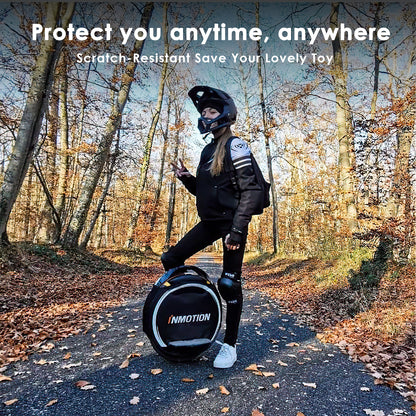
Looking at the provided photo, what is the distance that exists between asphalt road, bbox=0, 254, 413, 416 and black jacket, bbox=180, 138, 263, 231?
140 centimetres

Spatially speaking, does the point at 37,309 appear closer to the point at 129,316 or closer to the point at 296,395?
the point at 129,316

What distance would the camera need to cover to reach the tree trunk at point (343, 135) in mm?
10906

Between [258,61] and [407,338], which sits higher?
[258,61]

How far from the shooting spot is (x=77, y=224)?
1176 centimetres

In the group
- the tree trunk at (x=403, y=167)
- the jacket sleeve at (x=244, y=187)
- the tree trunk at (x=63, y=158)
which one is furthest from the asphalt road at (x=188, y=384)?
the tree trunk at (x=63, y=158)

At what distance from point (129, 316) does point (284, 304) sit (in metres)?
3.50

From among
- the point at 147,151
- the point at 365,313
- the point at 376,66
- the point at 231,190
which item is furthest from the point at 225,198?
the point at 147,151

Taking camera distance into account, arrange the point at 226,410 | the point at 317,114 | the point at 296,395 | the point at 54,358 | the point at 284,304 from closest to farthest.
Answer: the point at 226,410 < the point at 296,395 < the point at 54,358 < the point at 284,304 < the point at 317,114

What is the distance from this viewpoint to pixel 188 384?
2791mm

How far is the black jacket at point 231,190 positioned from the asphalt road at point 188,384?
55.0 inches

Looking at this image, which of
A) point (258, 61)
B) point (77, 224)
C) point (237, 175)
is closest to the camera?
point (237, 175)

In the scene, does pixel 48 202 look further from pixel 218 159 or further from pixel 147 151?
pixel 218 159

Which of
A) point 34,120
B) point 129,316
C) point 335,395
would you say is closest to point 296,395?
point 335,395

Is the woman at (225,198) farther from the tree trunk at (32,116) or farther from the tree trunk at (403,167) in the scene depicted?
the tree trunk at (403,167)
